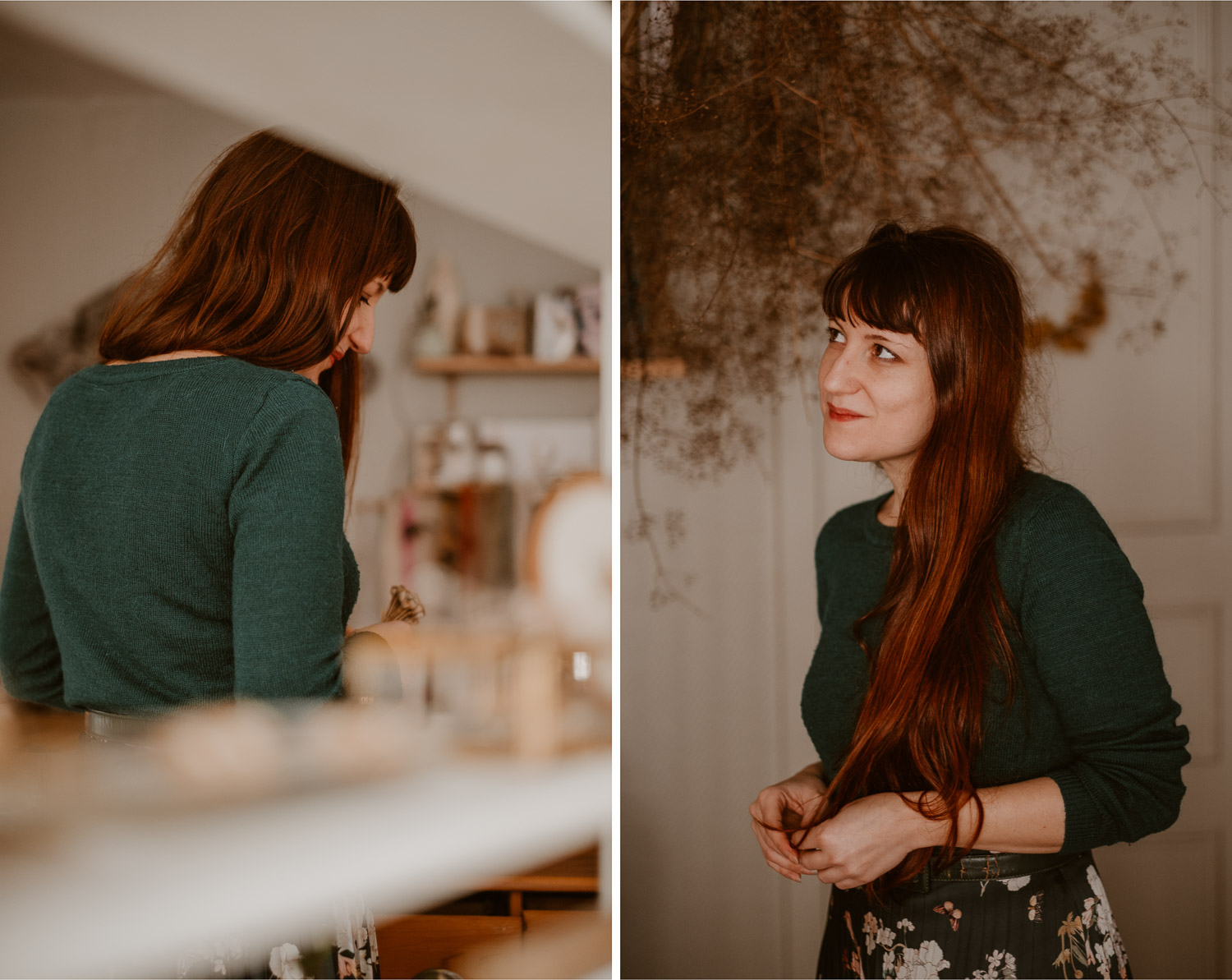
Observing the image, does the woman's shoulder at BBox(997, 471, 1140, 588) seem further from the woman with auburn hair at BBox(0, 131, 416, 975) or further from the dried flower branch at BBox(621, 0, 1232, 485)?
the woman with auburn hair at BBox(0, 131, 416, 975)

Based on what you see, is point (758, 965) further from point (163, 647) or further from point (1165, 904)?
point (163, 647)

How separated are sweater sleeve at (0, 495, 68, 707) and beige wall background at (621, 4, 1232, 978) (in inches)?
31.8

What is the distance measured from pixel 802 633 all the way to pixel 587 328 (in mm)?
650

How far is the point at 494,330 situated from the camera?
1096 millimetres

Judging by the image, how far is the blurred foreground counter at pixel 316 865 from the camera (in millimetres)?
1000

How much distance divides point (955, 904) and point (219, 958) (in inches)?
36.0

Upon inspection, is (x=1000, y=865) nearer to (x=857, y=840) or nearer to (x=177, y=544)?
(x=857, y=840)

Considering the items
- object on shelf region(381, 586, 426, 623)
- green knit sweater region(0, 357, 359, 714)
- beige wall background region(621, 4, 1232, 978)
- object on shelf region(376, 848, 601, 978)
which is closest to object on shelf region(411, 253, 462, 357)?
green knit sweater region(0, 357, 359, 714)

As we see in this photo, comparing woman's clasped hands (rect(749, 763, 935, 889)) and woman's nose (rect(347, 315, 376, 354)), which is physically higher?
woman's nose (rect(347, 315, 376, 354))

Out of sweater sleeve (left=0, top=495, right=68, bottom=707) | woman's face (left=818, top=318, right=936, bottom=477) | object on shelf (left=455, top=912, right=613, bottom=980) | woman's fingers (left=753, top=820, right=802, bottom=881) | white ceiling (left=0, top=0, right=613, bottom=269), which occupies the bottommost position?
object on shelf (left=455, top=912, right=613, bottom=980)

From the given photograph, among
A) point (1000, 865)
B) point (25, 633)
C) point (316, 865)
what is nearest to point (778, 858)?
point (1000, 865)

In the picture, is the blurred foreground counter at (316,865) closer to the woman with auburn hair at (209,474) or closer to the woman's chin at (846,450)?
the woman with auburn hair at (209,474)

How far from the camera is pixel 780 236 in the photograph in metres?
1.36

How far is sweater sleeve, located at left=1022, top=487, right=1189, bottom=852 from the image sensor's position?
0.97 m
